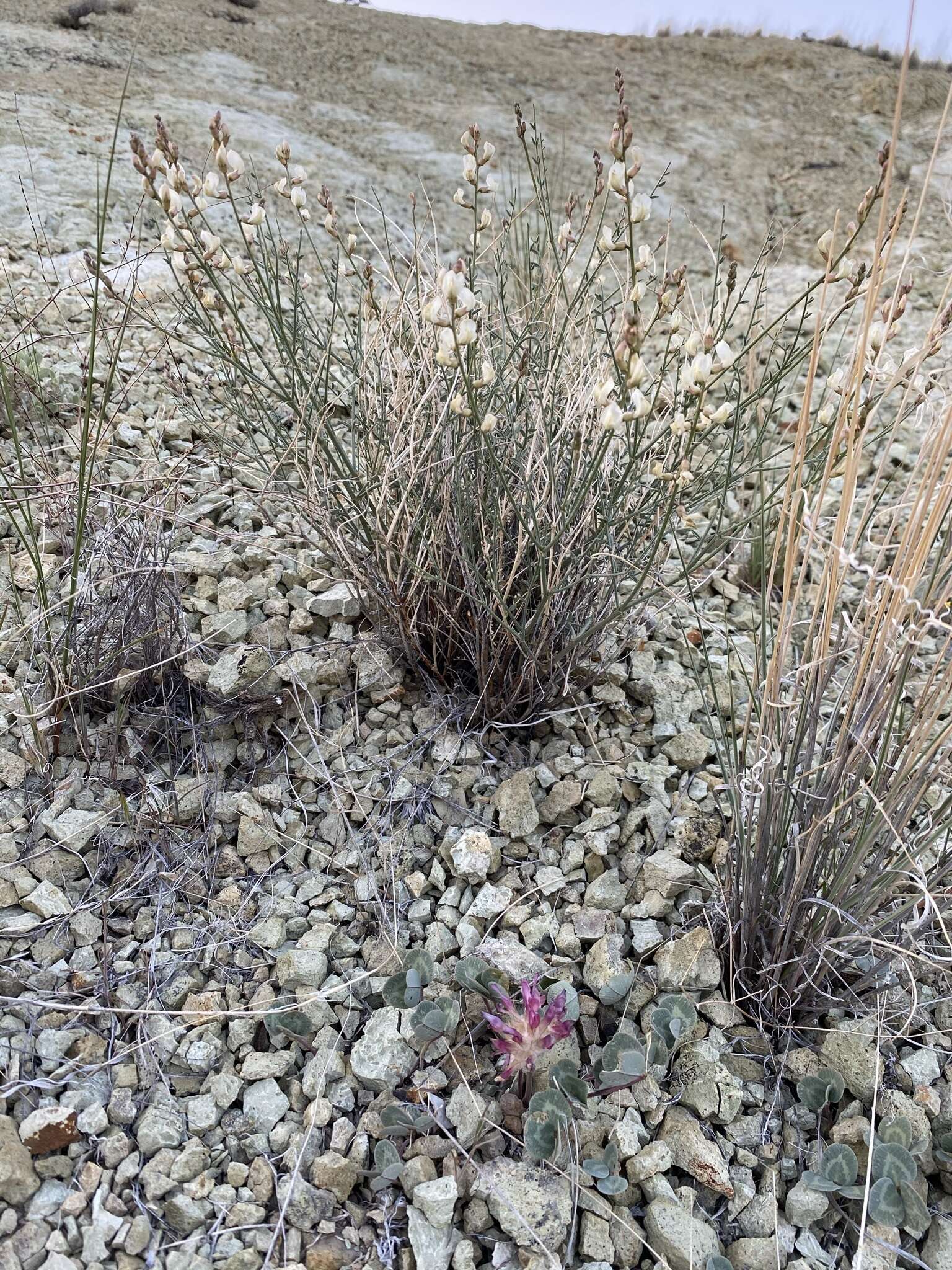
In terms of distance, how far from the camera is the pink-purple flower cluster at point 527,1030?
4.31 ft

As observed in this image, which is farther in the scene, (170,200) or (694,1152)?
(170,200)

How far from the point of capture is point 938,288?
4.08 meters

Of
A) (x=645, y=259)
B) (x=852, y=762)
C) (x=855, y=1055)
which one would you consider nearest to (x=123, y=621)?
(x=645, y=259)

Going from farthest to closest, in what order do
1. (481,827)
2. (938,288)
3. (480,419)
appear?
(938,288) → (481,827) → (480,419)

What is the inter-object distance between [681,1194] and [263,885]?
83 centimetres

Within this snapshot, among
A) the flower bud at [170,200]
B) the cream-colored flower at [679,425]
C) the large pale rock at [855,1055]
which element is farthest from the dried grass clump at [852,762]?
the flower bud at [170,200]

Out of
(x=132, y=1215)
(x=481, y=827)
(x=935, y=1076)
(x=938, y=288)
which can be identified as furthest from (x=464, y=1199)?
(x=938, y=288)

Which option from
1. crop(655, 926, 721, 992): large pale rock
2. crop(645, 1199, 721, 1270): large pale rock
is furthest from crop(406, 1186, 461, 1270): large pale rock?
crop(655, 926, 721, 992): large pale rock

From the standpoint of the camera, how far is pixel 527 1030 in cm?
132

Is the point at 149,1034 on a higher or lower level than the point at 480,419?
lower

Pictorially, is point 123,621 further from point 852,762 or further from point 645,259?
point 852,762

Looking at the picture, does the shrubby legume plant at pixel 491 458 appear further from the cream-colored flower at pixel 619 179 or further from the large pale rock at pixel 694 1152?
the large pale rock at pixel 694 1152

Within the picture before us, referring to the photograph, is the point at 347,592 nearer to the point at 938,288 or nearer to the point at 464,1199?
the point at 464,1199

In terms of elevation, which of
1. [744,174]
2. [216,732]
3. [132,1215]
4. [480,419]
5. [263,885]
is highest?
[744,174]
